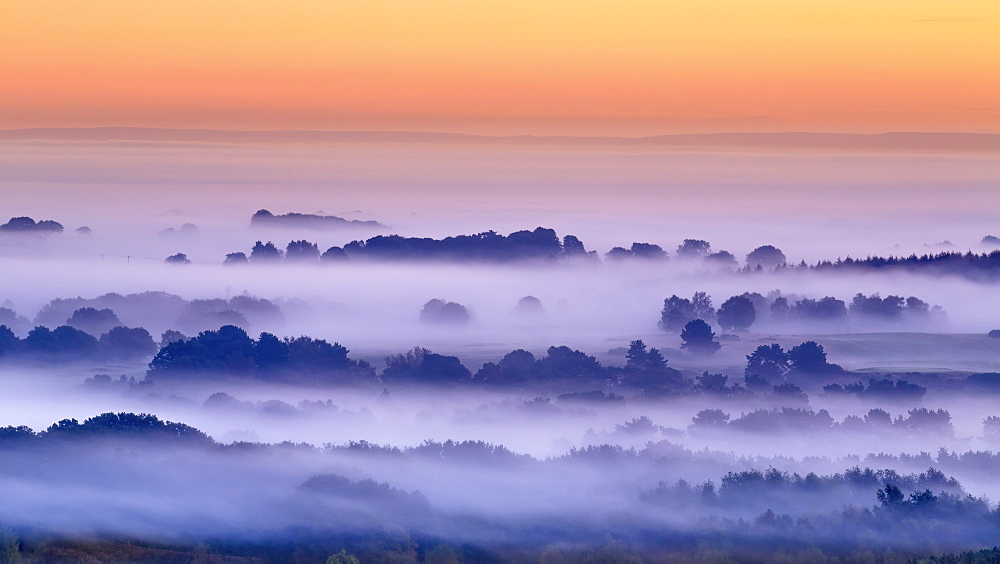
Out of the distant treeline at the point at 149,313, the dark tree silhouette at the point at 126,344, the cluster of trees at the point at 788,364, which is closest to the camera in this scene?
the cluster of trees at the point at 788,364

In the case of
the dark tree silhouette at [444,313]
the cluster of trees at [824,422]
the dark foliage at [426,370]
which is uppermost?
the dark tree silhouette at [444,313]

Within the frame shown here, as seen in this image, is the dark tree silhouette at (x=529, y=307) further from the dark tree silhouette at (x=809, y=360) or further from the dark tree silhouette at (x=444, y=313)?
the dark tree silhouette at (x=809, y=360)

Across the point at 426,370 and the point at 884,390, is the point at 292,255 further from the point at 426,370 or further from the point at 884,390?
the point at 884,390

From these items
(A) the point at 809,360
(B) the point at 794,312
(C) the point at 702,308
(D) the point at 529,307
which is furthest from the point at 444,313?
(A) the point at 809,360

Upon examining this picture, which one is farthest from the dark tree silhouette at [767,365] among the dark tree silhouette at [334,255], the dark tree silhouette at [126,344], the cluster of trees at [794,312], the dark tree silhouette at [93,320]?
the dark tree silhouette at [334,255]

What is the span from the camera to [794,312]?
13250 centimetres

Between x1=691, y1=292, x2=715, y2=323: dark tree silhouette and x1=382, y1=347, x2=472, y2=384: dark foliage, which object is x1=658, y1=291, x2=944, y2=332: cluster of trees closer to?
x1=691, y1=292, x2=715, y2=323: dark tree silhouette

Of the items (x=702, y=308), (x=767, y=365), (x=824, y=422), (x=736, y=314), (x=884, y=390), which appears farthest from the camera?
(x=702, y=308)

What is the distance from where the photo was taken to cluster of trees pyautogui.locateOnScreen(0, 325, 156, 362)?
104938mm

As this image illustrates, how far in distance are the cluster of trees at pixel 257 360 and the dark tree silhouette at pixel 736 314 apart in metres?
35.3

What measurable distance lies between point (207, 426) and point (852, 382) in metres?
40.6

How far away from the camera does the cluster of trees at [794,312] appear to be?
12681 centimetres

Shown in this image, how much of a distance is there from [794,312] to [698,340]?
25.7 meters

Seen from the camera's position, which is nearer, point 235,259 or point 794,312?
point 794,312
